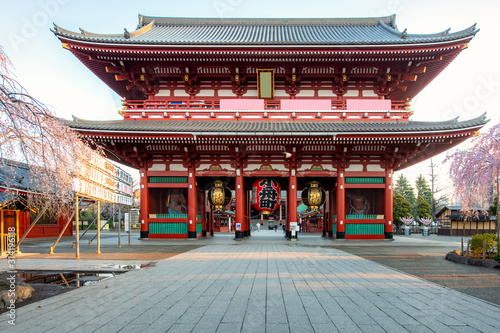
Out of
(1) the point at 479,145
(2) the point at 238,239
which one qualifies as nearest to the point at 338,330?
(1) the point at 479,145

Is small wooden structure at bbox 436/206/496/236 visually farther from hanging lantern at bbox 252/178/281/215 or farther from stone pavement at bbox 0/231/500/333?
stone pavement at bbox 0/231/500/333

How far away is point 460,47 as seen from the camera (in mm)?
17156

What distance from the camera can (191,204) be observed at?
741 inches

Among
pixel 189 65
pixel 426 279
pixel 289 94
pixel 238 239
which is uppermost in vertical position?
pixel 189 65

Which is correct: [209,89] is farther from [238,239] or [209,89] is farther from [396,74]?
[396,74]

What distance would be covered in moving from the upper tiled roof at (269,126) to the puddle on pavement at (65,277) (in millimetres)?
9001

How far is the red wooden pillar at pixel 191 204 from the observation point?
1888 centimetres

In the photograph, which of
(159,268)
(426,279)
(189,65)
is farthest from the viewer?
(189,65)

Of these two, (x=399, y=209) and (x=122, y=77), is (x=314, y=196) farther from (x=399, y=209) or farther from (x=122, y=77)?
(x=399, y=209)

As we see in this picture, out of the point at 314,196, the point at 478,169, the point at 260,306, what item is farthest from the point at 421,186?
the point at 260,306

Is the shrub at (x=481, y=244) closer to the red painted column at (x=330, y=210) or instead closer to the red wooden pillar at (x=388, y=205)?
the red wooden pillar at (x=388, y=205)

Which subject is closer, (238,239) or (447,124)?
(447,124)

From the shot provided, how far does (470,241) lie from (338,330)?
927 centimetres

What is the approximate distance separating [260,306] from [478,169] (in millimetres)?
11016
